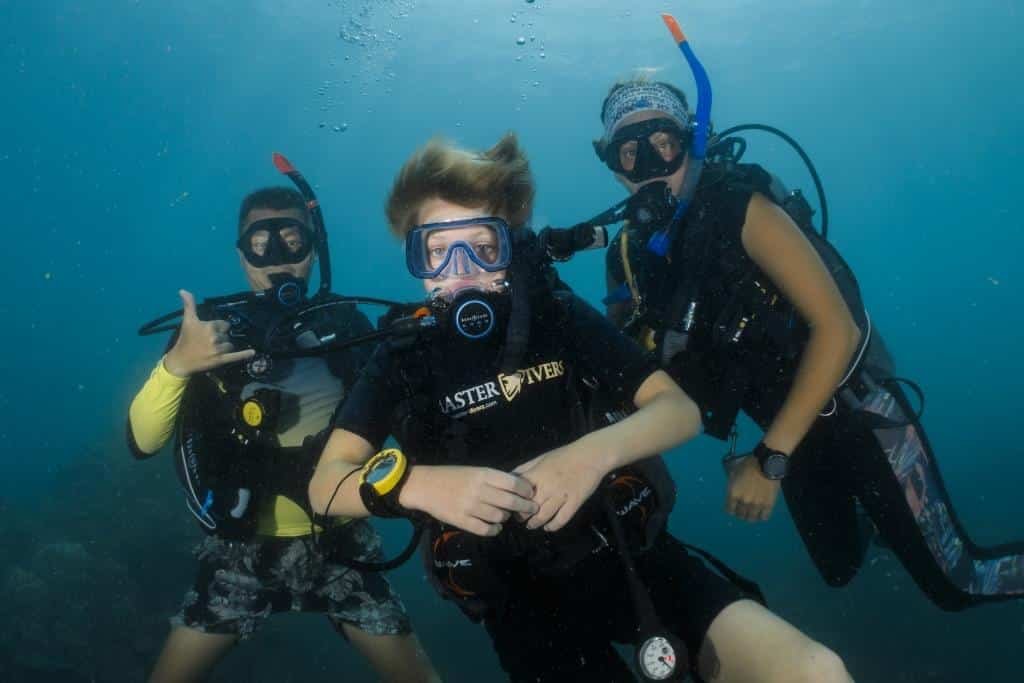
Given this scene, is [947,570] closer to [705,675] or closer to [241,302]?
[705,675]

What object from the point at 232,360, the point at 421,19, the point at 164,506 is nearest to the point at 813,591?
the point at 232,360

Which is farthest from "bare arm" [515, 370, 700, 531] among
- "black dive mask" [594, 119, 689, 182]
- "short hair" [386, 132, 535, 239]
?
"black dive mask" [594, 119, 689, 182]

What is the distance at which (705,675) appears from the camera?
86.7 inches

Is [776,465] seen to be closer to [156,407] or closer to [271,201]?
[156,407]

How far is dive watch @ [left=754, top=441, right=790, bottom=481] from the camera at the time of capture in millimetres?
3010

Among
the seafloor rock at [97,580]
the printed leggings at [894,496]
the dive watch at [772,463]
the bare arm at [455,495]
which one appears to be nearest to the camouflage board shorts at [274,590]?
the bare arm at [455,495]

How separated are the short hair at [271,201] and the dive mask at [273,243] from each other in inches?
6.1

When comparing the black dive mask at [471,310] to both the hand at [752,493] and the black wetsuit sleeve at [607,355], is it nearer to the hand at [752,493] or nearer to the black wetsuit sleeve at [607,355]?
the black wetsuit sleeve at [607,355]

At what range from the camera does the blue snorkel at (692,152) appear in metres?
3.25

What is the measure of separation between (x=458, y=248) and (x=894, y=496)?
3199mm

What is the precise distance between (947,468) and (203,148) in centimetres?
6152

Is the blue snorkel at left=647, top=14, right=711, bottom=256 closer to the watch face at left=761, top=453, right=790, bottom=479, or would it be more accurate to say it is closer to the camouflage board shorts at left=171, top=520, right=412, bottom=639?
the watch face at left=761, top=453, right=790, bottom=479

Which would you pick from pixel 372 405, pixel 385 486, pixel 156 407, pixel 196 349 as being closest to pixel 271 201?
pixel 196 349

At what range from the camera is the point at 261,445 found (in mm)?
3717
